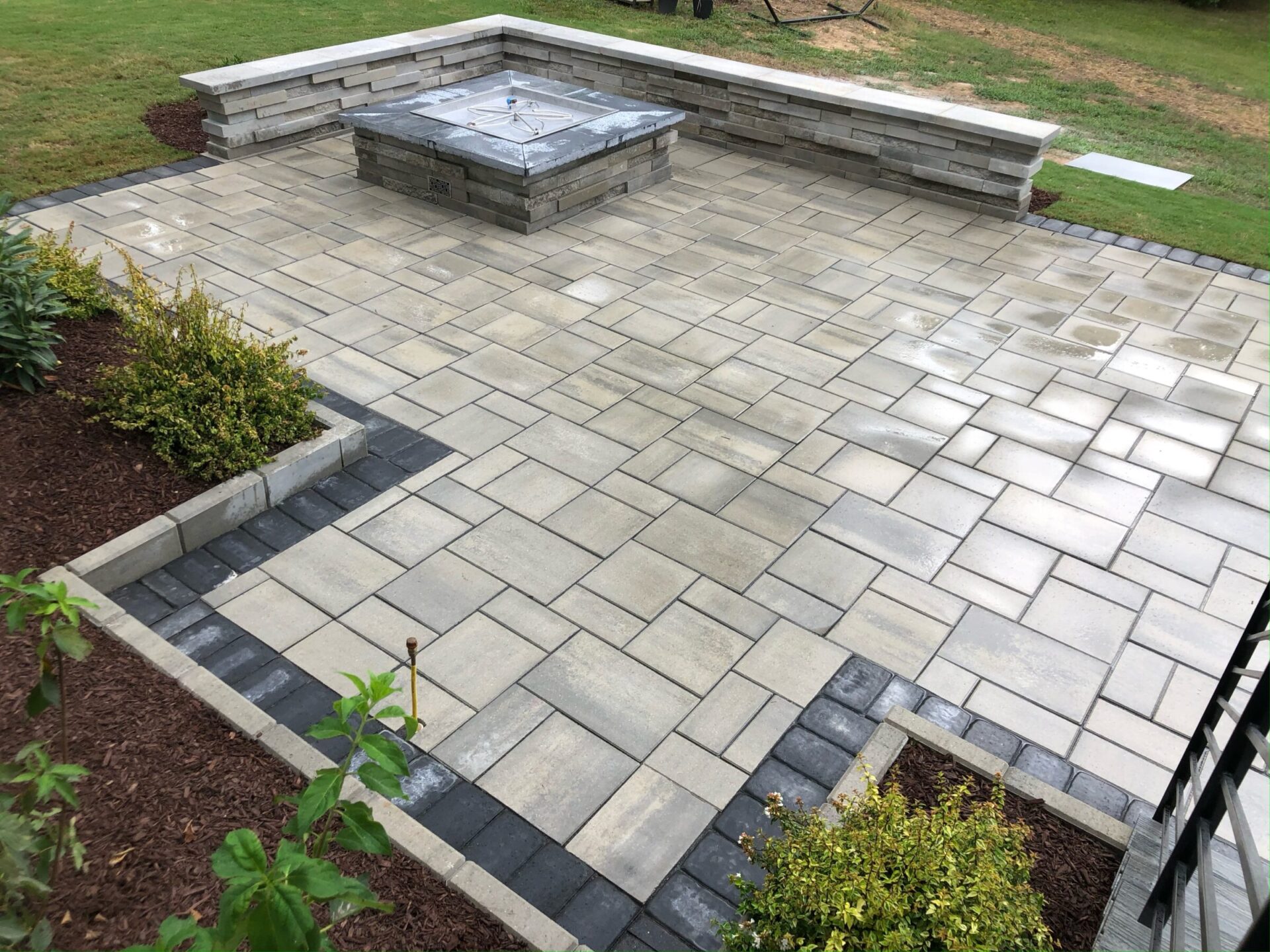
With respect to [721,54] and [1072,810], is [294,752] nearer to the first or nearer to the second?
[1072,810]

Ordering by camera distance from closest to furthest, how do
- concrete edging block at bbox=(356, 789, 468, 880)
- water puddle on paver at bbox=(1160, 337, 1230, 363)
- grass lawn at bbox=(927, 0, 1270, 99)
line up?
concrete edging block at bbox=(356, 789, 468, 880) < water puddle on paver at bbox=(1160, 337, 1230, 363) < grass lawn at bbox=(927, 0, 1270, 99)

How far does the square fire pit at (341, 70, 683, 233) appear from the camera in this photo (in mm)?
7430

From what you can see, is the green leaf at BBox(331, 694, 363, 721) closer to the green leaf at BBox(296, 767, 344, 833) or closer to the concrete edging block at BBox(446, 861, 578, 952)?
the green leaf at BBox(296, 767, 344, 833)

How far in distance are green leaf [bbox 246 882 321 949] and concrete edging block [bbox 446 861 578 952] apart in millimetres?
1211

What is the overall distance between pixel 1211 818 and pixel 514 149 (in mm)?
6423

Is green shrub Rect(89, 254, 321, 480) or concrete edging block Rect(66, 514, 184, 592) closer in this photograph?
concrete edging block Rect(66, 514, 184, 592)

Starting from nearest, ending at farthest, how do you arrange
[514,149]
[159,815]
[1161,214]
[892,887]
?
[892,887]
[159,815]
[514,149]
[1161,214]

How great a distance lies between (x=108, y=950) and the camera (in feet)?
8.35

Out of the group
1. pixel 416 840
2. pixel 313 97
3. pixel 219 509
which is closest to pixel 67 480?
pixel 219 509

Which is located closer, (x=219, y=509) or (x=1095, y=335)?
(x=219, y=509)

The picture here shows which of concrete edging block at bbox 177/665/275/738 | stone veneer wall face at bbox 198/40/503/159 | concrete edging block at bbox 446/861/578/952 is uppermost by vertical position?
stone veneer wall face at bbox 198/40/503/159

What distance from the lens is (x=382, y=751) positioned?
2080 mm

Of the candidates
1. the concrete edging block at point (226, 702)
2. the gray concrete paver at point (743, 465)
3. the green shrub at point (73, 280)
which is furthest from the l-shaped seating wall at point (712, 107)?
the concrete edging block at point (226, 702)

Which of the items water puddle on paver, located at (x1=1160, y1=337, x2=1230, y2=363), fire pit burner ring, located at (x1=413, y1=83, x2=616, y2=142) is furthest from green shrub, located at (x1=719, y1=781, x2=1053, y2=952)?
fire pit burner ring, located at (x1=413, y1=83, x2=616, y2=142)
